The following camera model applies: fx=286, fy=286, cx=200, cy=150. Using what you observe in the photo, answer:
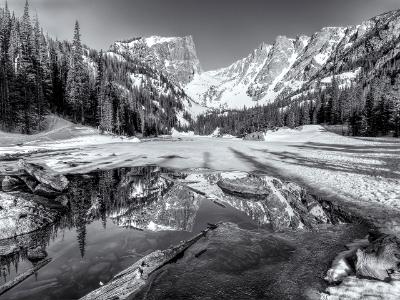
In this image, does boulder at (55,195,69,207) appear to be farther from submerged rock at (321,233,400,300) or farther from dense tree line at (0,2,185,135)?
dense tree line at (0,2,185,135)

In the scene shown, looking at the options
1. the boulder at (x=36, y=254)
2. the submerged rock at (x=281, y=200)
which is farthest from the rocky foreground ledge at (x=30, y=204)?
the submerged rock at (x=281, y=200)

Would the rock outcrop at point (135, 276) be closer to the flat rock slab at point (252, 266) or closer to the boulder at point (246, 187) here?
the flat rock slab at point (252, 266)

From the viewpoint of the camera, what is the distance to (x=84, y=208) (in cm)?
1342

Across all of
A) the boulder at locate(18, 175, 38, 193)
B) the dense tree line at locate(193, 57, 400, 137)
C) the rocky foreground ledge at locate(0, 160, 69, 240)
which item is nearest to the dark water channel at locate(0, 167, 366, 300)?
the rocky foreground ledge at locate(0, 160, 69, 240)

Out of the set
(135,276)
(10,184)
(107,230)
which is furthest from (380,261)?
(10,184)

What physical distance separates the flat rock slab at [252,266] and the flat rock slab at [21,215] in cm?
641

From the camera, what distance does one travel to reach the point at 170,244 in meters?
9.33

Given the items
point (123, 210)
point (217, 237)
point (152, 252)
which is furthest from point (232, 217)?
point (123, 210)

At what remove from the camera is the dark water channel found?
21.9 ft

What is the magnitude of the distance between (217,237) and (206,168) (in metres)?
12.9

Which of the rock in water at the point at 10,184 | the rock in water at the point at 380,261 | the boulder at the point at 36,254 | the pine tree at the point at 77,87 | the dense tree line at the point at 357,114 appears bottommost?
the boulder at the point at 36,254

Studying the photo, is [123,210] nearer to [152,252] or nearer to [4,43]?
[152,252]

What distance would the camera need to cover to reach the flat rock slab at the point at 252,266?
633 centimetres

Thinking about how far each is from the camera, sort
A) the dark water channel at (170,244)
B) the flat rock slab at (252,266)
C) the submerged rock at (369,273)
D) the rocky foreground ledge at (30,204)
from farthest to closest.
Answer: the rocky foreground ledge at (30,204) < the dark water channel at (170,244) < the flat rock slab at (252,266) < the submerged rock at (369,273)
